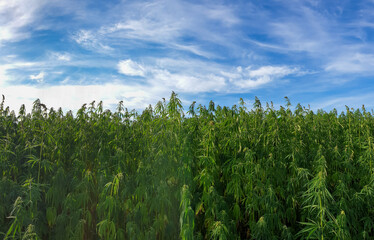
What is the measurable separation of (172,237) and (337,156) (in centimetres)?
292

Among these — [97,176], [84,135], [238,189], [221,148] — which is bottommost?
[238,189]

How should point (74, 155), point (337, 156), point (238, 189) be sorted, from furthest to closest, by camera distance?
point (337, 156), point (74, 155), point (238, 189)

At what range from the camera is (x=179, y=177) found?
4.05 metres

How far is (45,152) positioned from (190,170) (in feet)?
7.61

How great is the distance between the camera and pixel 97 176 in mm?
Result: 4215

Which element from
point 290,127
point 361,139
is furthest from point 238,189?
point 361,139

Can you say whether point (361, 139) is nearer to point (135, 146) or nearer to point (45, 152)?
point (135, 146)

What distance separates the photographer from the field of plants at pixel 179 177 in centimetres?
390

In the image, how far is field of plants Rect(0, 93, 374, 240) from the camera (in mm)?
3900

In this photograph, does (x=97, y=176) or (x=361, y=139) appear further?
(x=361, y=139)

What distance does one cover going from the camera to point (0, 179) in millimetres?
4125

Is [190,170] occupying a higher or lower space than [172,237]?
higher

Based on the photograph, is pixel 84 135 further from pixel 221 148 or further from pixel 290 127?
pixel 290 127

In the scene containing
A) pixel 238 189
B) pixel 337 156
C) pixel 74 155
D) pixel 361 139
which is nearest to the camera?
pixel 238 189
